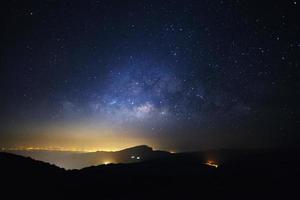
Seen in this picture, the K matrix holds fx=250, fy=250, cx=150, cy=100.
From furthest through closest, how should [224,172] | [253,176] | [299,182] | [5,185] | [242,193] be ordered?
[224,172]
[253,176]
[299,182]
[242,193]
[5,185]

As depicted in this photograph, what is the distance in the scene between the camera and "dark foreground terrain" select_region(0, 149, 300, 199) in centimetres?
3256

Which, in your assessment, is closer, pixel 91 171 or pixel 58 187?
pixel 58 187

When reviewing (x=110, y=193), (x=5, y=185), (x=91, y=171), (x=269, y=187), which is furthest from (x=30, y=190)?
(x=269, y=187)

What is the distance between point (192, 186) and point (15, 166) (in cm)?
2722

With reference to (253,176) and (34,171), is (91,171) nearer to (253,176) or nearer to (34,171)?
(34,171)

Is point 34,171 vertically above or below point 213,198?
above

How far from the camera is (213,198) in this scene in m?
32.3

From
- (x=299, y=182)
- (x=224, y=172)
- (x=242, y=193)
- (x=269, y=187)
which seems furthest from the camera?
(x=224, y=172)

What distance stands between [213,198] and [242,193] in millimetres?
4824

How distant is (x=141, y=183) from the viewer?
3972 centimetres

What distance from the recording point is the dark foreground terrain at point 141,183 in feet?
107

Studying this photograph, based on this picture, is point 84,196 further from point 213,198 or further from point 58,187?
point 213,198

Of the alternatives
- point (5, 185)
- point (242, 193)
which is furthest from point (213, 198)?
point (5, 185)

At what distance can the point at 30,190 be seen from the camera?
31516mm
